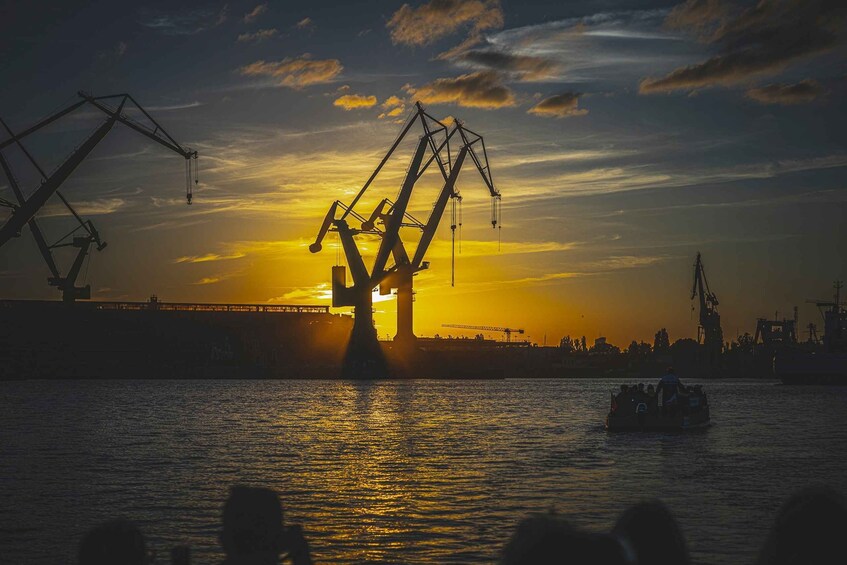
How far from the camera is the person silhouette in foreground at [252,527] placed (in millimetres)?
4871

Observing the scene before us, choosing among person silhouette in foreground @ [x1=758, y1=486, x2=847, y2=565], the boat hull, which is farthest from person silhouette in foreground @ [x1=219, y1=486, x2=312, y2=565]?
the boat hull

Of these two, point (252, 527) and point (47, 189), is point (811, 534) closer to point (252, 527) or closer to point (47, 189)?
point (252, 527)

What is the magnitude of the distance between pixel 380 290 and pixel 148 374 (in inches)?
2117

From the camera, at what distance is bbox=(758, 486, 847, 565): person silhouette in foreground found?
11.1 ft

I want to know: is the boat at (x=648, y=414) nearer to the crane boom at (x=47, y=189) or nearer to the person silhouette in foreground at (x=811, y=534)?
the person silhouette in foreground at (x=811, y=534)

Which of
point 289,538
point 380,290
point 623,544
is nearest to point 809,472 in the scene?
point 289,538

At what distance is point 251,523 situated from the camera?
4.91 meters

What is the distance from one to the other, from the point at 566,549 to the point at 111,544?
2144 mm

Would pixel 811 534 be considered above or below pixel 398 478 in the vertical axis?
above

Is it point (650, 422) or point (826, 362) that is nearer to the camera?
point (650, 422)

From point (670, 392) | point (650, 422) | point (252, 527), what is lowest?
point (650, 422)

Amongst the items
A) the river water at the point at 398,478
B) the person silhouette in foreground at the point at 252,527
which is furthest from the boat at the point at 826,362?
the person silhouette in foreground at the point at 252,527

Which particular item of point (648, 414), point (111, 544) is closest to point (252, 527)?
point (111, 544)

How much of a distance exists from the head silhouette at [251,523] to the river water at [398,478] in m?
11.7
